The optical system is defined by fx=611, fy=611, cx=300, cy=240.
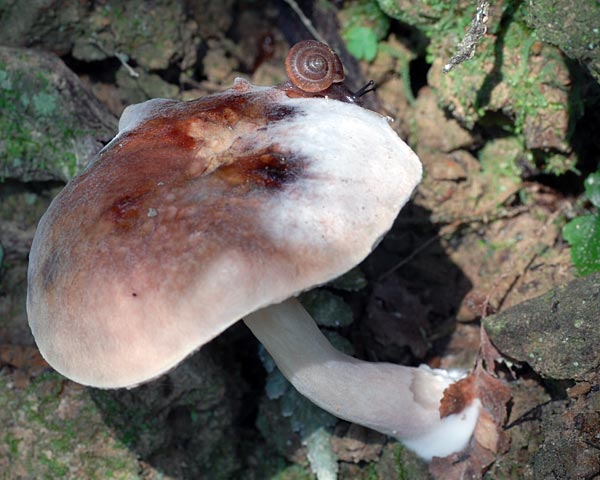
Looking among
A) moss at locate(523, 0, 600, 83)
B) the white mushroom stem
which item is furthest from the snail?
moss at locate(523, 0, 600, 83)

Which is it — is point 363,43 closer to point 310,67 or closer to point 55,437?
point 310,67

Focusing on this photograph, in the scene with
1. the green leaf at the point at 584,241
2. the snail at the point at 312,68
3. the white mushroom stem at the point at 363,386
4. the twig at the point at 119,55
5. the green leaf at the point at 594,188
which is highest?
the snail at the point at 312,68

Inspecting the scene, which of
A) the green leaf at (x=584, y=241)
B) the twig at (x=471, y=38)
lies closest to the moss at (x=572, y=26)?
the twig at (x=471, y=38)

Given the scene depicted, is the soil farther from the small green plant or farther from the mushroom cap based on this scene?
the mushroom cap

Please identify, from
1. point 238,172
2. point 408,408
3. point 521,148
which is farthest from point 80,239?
point 521,148

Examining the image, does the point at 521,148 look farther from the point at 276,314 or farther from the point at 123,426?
the point at 123,426

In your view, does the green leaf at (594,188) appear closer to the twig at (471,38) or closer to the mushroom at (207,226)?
the twig at (471,38)

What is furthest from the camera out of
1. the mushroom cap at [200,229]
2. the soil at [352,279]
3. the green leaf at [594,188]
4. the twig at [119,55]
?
the twig at [119,55]
